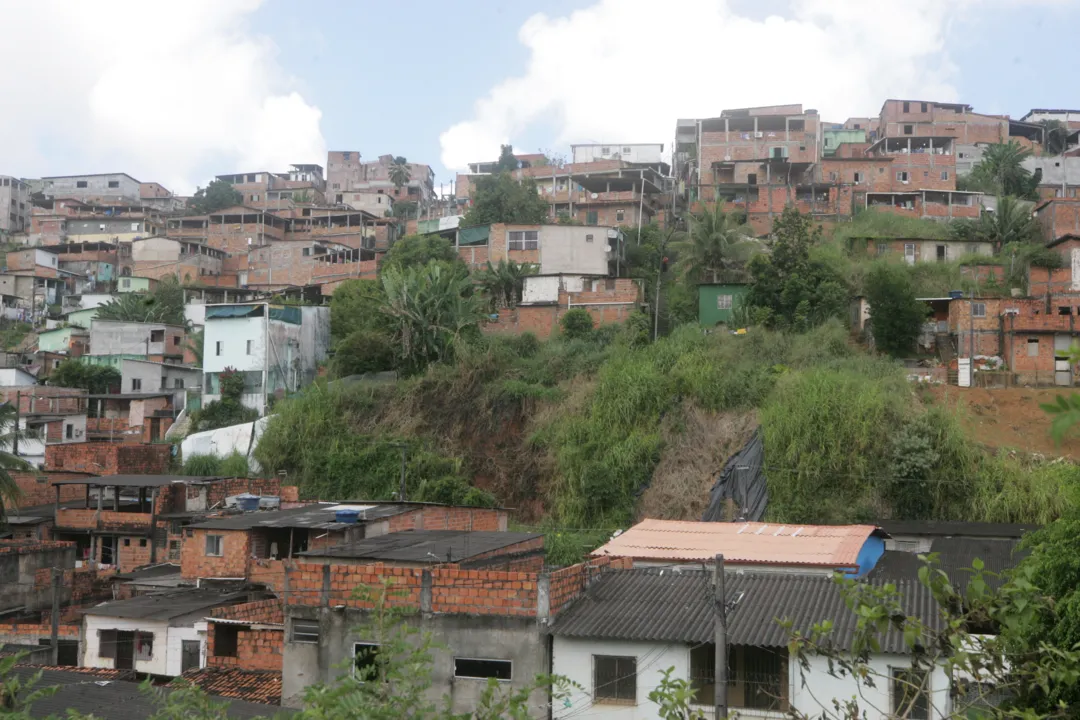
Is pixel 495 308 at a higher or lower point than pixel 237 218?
lower

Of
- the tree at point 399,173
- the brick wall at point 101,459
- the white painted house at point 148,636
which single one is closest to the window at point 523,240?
the brick wall at point 101,459

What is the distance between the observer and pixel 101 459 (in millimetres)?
31094

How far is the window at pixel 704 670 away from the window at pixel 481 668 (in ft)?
6.63

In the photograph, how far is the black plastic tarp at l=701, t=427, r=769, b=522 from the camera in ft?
83.0

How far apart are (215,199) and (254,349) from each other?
37292mm

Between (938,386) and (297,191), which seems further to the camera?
(297,191)

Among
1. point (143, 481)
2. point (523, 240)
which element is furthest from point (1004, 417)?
point (143, 481)

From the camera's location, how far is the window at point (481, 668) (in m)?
11.8

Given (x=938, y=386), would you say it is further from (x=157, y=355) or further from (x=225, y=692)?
(x=157, y=355)

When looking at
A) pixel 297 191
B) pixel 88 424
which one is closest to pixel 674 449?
pixel 88 424

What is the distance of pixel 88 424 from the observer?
3759 centimetres

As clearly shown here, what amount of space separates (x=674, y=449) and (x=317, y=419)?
1061 cm

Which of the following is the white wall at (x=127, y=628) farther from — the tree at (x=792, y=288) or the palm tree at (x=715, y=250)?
the palm tree at (x=715, y=250)

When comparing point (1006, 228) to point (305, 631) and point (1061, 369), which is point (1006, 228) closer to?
point (1061, 369)
